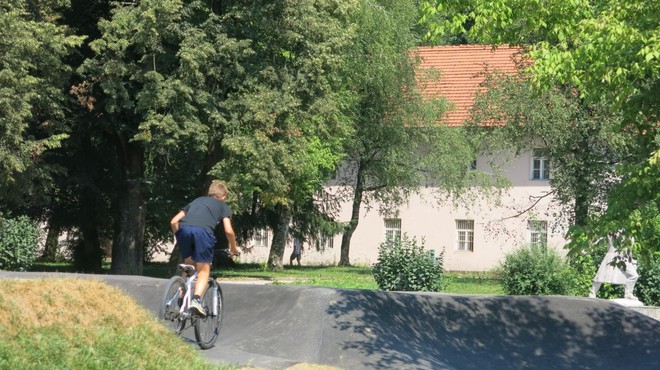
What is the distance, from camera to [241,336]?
13148 mm

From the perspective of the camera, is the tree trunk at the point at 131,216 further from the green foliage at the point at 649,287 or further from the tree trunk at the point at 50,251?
Result: the tree trunk at the point at 50,251

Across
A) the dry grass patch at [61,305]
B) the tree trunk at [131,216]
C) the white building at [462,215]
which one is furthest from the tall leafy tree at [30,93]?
the white building at [462,215]

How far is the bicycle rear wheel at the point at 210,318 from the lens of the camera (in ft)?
39.3

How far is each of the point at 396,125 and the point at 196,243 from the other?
36.9 m

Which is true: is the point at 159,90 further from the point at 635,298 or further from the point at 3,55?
the point at 635,298

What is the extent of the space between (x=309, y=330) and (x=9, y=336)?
412 centimetres

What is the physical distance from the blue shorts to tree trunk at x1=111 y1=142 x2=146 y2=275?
907 inches

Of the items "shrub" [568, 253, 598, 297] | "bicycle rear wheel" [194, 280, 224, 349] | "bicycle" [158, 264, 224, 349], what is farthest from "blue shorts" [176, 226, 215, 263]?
"shrub" [568, 253, 598, 297]

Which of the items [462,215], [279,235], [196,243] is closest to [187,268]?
[196,243]

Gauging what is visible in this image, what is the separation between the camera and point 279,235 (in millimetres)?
48594

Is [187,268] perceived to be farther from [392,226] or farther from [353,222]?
[392,226]

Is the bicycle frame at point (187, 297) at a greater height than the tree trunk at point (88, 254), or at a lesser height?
lesser

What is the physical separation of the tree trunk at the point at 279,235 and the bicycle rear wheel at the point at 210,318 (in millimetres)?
34907

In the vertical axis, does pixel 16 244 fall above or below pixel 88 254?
below
